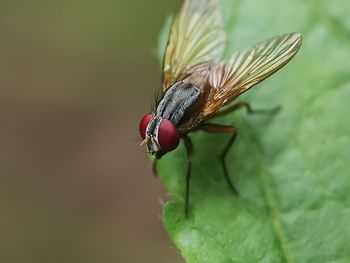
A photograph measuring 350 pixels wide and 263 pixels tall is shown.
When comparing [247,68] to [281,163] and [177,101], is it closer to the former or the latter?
[177,101]

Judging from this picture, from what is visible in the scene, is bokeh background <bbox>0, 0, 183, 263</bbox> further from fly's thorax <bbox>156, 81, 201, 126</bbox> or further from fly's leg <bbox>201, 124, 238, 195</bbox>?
fly's leg <bbox>201, 124, 238, 195</bbox>

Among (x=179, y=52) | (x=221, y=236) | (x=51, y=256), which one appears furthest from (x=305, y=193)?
(x=51, y=256)

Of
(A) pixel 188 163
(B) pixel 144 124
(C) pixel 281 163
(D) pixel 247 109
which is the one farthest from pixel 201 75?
(C) pixel 281 163

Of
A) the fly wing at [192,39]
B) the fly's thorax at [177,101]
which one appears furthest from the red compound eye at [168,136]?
the fly wing at [192,39]

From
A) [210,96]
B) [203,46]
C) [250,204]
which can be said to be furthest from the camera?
[203,46]

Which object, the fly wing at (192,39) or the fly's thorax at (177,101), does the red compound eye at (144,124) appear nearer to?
the fly's thorax at (177,101)

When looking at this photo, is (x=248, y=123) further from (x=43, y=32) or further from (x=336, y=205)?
(x=43, y=32)
